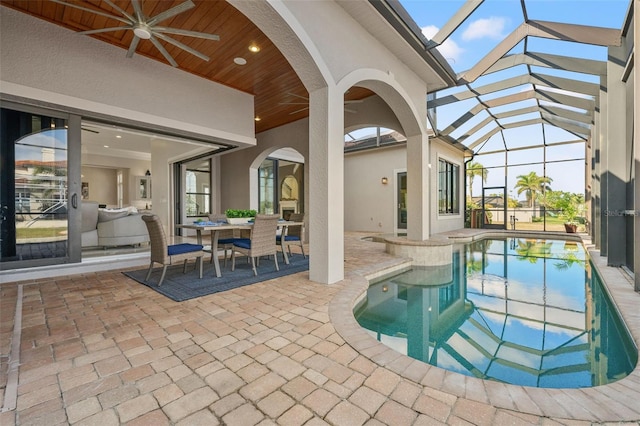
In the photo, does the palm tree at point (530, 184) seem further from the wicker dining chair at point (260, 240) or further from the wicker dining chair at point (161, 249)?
the wicker dining chair at point (161, 249)

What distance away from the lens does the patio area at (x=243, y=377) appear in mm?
1319

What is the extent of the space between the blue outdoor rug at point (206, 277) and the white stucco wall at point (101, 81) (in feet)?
8.01

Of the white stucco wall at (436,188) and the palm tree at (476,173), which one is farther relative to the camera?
the palm tree at (476,173)

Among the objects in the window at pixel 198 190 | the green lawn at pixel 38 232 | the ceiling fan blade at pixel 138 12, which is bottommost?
the green lawn at pixel 38 232

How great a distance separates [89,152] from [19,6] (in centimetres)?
775

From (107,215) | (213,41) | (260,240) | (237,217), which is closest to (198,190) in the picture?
(107,215)

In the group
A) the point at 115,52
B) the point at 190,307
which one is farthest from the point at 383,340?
the point at 115,52

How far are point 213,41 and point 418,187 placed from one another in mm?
4417

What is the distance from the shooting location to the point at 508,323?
2.80 m

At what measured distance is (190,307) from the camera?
9.07 feet

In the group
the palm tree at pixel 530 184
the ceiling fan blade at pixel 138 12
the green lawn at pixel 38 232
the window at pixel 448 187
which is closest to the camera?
the ceiling fan blade at pixel 138 12

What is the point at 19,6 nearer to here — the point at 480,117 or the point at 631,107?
the point at 631,107

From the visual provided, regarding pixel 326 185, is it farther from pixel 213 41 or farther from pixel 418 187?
pixel 418 187

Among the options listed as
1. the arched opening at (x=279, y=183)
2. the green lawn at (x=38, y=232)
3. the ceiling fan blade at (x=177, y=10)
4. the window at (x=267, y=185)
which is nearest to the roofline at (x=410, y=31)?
the ceiling fan blade at (x=177, y=10)
